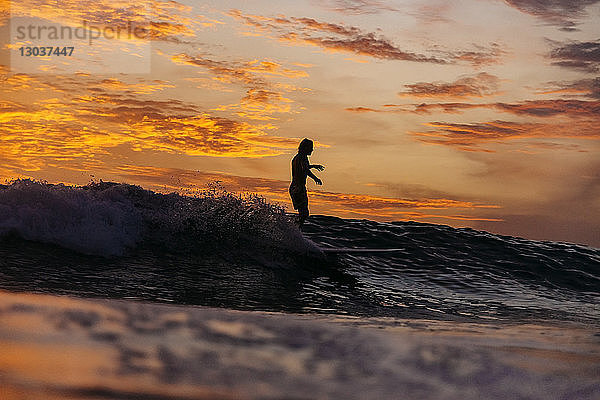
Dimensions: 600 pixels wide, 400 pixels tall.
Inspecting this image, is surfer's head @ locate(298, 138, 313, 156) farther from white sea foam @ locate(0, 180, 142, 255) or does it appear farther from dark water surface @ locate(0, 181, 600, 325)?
white sea foam @ locate(0, 180, 142, 255)

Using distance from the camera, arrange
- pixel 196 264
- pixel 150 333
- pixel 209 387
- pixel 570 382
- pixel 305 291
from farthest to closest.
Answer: pixel 196 264
pixel 305 291
pixel 150 333
pixel 570 382
pixel 209 387

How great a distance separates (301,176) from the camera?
1155cm

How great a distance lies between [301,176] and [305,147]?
2.04 feet

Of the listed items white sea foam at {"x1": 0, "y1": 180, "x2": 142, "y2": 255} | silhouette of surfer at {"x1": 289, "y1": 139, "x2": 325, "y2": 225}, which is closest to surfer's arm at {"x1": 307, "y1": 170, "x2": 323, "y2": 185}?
silhouette of surfer at {"x1": 289, "y1": 139, "x2": 325, "y2": 225}

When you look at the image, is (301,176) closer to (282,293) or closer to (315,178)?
(315,178)

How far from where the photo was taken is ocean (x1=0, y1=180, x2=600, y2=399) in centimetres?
291

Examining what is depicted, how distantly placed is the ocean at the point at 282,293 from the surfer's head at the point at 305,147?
1.38m

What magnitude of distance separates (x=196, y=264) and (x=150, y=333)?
5.49m

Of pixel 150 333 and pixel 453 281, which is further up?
pixel 150 333

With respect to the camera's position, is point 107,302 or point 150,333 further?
point 107,302

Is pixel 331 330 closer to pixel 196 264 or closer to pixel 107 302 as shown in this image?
pixel 107 302

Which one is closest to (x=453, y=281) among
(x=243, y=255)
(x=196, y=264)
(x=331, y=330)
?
(x=243, y=255)

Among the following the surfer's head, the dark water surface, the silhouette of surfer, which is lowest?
the dark water surface

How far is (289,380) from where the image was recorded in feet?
8.96
